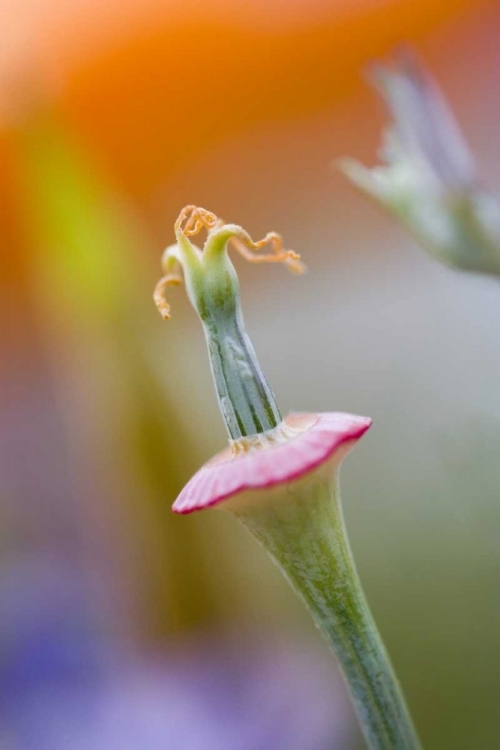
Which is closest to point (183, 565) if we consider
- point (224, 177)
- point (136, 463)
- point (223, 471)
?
point (136, 463)

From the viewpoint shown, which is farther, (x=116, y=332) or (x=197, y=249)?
(x=116, y=332)

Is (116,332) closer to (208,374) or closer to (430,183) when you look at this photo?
(208,374)

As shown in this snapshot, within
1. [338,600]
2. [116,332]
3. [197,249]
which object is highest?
[116,332]

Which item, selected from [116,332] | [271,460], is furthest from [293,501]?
[116,332]

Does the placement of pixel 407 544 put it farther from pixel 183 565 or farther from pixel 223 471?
pixel 223 471

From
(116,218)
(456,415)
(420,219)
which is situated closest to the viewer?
(420,219)

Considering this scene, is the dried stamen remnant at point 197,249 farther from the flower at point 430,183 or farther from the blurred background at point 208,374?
the blurred background at point 208,374

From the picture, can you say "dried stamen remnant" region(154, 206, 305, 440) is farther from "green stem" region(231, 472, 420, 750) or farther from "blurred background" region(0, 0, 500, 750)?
"blurred background" region(0, 0, 500, 750)
